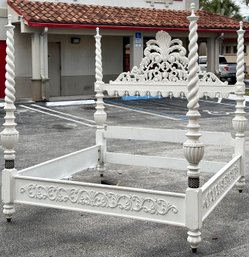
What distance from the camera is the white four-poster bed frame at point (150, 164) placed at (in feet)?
15.8

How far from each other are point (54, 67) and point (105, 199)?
17529 mm

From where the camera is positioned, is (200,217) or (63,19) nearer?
(200,217)

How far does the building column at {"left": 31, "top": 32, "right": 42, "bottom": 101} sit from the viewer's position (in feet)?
64.6

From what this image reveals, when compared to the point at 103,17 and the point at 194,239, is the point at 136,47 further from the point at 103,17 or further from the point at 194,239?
the point at 194,239

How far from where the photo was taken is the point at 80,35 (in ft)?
71.9

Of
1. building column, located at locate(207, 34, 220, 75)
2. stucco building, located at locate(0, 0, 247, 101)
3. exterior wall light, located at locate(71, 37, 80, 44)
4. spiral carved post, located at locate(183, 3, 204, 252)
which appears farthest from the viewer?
building column, located at locate(207, 34, 220, 75)

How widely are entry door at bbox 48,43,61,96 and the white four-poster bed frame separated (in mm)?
14716

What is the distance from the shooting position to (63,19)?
19.8 metres

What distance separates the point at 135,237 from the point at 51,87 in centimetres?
1749

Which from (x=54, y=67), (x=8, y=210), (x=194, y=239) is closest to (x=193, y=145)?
(x=194, y=239)

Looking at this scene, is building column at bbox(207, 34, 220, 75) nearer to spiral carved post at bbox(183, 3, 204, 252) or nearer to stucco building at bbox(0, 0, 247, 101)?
stucco building at bbox(0, 0, 247, 101)

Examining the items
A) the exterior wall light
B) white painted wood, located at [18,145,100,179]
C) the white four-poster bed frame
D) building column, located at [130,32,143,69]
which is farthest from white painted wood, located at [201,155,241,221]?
the exterior wall light

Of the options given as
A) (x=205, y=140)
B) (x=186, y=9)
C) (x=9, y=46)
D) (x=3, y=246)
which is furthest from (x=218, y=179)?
(x=186, y=9)

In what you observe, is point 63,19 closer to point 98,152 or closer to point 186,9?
point 186,9
